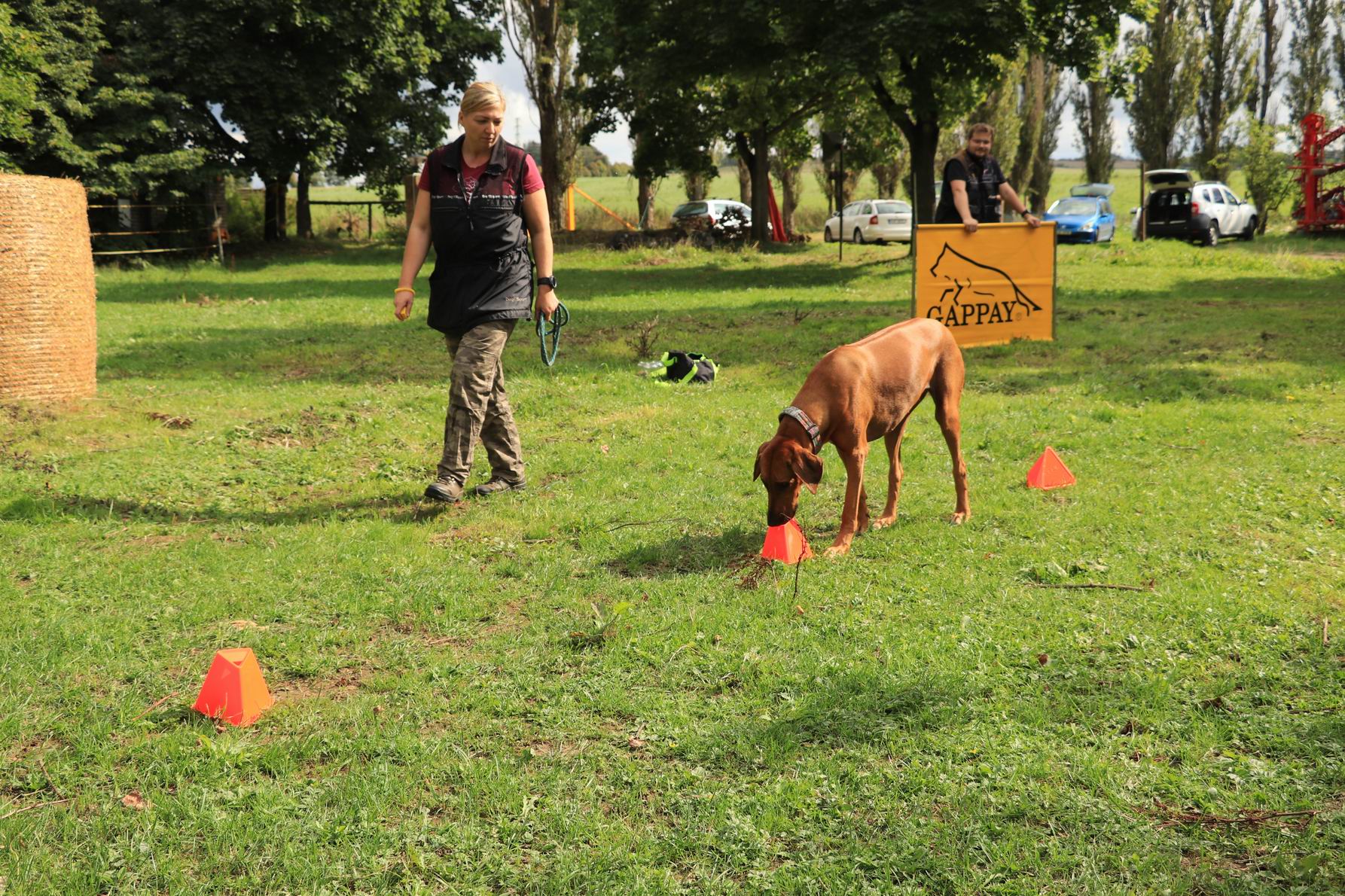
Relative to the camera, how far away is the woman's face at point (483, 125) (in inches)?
232

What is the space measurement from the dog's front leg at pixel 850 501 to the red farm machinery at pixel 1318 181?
33341 millimetres

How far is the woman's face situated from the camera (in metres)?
5.90

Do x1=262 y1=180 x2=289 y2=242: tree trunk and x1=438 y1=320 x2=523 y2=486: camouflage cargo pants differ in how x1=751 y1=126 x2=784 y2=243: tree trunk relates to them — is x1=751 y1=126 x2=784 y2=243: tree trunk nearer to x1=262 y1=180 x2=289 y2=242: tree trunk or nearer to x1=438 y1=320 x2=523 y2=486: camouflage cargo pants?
x1=262 y1=180 x2=289 y2=242: tree trunk

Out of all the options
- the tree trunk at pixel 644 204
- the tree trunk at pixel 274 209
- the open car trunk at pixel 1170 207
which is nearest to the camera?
the tree trunk at pixel 274 209

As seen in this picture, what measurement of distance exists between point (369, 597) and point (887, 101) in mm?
20214

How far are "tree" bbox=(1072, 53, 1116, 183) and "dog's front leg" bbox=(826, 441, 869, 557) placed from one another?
1933 inches

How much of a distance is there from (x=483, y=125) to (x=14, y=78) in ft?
57.3

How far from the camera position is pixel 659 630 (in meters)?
4.49

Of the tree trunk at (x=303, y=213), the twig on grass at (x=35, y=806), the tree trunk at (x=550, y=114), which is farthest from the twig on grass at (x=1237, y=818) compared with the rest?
the tree trunk at (x=303, y=213)

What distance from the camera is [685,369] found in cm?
1056

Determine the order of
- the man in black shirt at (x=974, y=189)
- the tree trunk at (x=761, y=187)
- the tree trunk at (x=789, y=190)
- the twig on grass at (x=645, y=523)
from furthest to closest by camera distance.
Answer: the tree trunk at (x=789, y=190) → the tree trunk at (x=761, y=187) → the man in black shirt at (x=974, y=189) → the twig on grass at (x=645, y=523)

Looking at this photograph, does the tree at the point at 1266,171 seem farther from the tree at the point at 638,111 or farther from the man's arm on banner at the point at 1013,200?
the man's arm on banner at the point at 1013,200

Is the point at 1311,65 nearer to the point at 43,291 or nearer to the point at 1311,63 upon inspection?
the point at 1311,63

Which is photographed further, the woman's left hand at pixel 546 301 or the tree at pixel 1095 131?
the tree at pixel 1095 131
